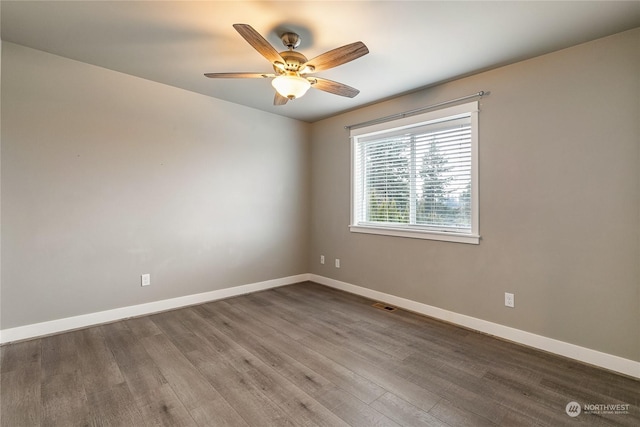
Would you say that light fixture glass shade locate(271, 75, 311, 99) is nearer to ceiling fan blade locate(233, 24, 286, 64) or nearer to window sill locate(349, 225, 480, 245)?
ceiling fan blade locate(233, 24, 286, 64)

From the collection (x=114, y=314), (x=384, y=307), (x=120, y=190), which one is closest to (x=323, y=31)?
(x=120, y=190)

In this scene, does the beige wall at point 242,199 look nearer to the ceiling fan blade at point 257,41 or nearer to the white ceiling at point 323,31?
the white ceiling at point 323,31

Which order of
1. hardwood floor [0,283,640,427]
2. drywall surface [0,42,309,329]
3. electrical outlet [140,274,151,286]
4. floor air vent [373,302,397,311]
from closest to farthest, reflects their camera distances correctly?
1. hardwood floor [0,283,640,427]
2. drywall surface [0,42,309,329]
3. electrical outlet [140,274,151,286]
4. floor air vent [373,302,397,311]

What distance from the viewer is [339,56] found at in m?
1.98

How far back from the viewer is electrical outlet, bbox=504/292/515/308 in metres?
2.63

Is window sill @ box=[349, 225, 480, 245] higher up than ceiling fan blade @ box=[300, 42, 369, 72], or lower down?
lower down

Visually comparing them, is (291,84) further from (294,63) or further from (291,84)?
(294,63)

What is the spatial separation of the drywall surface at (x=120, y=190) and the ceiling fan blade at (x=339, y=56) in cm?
199

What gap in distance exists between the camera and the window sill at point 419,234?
2902 millimetres

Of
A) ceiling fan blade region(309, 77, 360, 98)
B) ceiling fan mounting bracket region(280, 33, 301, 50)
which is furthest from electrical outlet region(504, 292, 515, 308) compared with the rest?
ceiling fan mounting bracket region(280, 33, 301, 50)

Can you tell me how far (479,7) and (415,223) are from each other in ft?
6.97

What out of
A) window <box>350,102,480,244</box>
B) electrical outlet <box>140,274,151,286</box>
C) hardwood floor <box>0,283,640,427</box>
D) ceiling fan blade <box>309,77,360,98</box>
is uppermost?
ceiling fan blade <box>309,77,360,98</box>

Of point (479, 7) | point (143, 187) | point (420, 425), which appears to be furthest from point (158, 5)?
point (420, 425)

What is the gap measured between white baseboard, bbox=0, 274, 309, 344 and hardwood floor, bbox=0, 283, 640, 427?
0.33ft
